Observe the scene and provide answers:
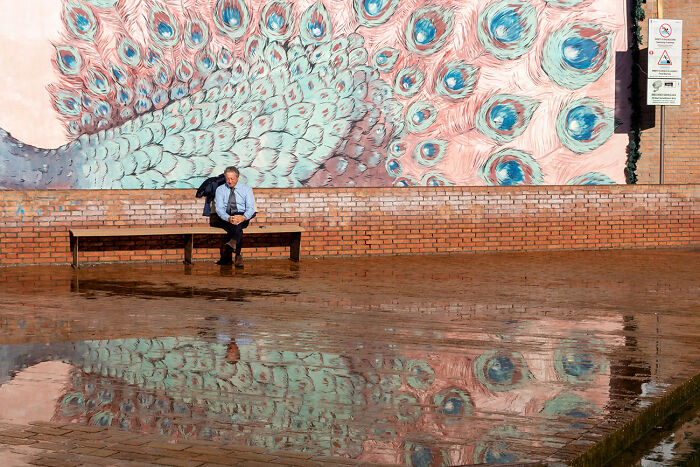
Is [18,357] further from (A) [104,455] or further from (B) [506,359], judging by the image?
(B) [506,359]

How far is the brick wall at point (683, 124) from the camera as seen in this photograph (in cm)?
1694

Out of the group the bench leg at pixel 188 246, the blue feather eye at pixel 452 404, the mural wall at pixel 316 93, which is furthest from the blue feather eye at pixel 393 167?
the blue feather eye at pixel 452 404

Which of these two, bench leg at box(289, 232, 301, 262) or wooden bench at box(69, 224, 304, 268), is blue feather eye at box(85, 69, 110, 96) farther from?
bench leg at box(289, 232, 301, 262)

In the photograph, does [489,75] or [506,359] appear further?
[489,75]

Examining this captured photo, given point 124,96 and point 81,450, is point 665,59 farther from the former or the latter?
point 81,450

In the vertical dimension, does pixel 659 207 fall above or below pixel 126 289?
above

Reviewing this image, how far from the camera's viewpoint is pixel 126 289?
1138cm

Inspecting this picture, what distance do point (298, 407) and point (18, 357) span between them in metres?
2.50

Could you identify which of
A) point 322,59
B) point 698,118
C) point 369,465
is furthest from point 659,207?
point 369,465

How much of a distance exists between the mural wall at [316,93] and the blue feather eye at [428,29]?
21mm

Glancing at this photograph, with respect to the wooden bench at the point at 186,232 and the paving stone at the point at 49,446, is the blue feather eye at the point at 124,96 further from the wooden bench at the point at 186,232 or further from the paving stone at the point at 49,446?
the paving stone at the point at 49,446

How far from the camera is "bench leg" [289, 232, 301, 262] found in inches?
581

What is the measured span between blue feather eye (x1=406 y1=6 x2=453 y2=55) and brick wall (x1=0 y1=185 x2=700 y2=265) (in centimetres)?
214

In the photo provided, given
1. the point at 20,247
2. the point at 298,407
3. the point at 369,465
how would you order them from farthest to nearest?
1. the point at 20,247
2. the point at 298,407
3. the point at 369,465
